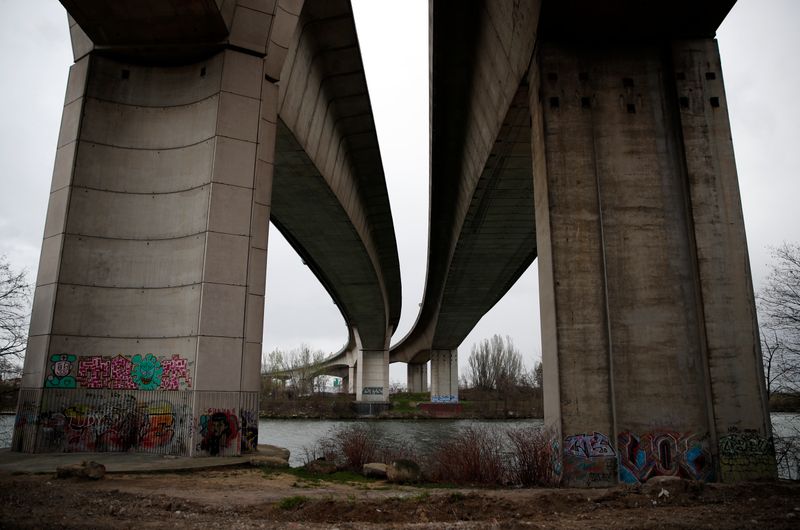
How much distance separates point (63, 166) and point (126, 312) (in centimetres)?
463

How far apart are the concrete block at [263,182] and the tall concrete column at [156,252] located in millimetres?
55

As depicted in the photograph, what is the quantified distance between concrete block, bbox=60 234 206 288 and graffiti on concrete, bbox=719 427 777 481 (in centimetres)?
1327

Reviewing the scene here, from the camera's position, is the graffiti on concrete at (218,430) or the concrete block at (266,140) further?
the concrete block at (266,140)

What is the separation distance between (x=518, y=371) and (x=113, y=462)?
102406mm

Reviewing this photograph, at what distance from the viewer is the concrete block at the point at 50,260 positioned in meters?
15.3

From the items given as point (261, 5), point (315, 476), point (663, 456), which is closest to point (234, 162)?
point (261, 5)

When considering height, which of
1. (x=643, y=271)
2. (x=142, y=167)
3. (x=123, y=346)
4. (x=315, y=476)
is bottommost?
(x=315, y=476)

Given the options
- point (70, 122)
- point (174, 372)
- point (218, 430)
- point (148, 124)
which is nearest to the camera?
point (218, 430)

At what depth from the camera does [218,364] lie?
49.0 feet

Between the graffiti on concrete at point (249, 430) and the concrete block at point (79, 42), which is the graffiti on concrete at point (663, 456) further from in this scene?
the concrete block at point (79, 42)

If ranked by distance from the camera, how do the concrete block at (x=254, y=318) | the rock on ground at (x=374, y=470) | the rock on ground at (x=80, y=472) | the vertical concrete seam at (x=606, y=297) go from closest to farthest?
1. the rock on ground at (x=80, y=472)
2. the vertical concrete seam at (x=606, y=297)
3. the rock on ground at (x=374, y=470)
4. the concrete block at (x=254, y=318)

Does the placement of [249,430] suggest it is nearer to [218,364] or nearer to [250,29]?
[218,364]

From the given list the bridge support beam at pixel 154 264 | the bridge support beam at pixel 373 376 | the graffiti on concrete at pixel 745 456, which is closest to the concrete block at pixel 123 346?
the bridge support beam at pixel 154 264

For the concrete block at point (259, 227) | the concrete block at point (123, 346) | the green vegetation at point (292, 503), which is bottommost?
the green vegetation at point (292, 503)
